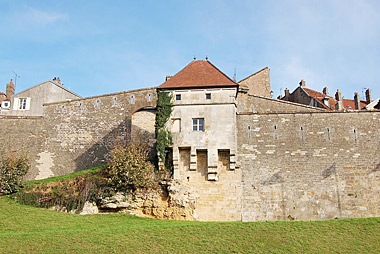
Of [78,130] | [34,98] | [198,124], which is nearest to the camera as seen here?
[198,124]

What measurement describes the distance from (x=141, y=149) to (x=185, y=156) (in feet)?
9.72

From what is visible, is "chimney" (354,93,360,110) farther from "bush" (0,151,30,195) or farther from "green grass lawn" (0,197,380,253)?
"bush" (0,151,30,195)

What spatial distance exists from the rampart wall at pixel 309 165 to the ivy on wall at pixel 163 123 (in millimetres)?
4347

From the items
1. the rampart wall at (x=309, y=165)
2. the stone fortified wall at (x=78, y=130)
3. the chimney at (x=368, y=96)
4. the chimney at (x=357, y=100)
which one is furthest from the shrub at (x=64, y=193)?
the chimney at (x=368, y=96)

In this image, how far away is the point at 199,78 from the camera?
27.4m

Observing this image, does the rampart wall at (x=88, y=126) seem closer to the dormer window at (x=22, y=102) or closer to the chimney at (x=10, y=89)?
the dormer window at (x=22, y=102)

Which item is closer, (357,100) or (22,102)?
(357,100)

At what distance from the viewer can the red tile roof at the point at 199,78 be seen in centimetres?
2675

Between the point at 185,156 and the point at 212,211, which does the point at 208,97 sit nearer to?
the point at 185,156

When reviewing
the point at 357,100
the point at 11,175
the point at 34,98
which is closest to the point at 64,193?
the point at 11,175

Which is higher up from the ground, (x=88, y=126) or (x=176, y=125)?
(x=88, y=126)

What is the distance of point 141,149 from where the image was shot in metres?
27.2

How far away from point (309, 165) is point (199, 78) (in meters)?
8.44

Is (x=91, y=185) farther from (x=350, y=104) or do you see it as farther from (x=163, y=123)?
(x=350, y=104)
